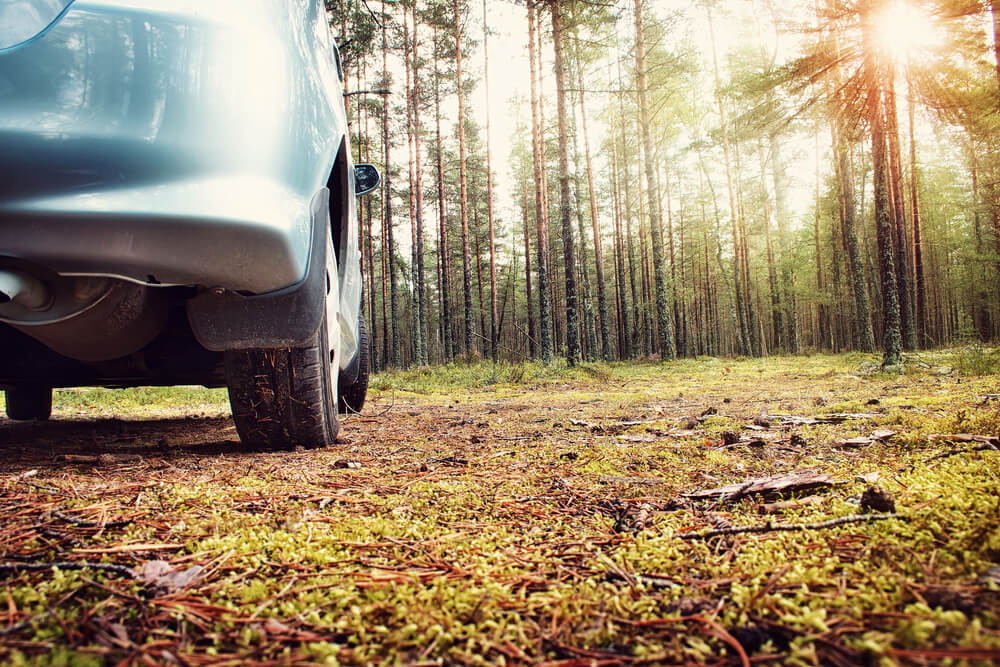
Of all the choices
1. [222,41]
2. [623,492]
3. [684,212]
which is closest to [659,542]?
[623,492]

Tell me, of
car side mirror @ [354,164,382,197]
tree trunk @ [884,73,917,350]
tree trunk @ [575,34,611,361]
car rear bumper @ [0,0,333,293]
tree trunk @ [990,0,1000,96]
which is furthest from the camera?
tree trunk @ [575,34,611,361]

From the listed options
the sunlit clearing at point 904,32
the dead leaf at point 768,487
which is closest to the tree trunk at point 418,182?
the sunlit clearing at point 904,32

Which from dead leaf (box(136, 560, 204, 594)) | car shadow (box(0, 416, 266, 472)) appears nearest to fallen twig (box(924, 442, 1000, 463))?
dead leaf (box(136, 560, 204, 594))

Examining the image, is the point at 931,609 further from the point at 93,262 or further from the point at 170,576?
the point at 93,262

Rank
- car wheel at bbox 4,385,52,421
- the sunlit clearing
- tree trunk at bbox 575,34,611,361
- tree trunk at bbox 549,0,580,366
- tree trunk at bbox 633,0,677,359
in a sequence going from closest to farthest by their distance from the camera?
car wheel at bbox 4,385,52,421 < the sunlit clearing < tree trunk at bbox 549,0,580,366 < tree trunk at bbox 633,0,677,359 < tree trunk at bbox 575,34,611,361

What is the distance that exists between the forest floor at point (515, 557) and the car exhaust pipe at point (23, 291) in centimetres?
59

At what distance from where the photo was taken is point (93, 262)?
145 cm

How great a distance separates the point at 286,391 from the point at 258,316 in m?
0.54

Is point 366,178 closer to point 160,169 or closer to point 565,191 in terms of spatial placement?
point 160,169

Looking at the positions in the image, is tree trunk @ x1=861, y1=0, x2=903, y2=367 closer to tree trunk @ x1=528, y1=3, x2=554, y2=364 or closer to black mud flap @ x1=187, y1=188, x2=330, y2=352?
tree trunk @ x1=528, y1=3, x2=554, y2=364

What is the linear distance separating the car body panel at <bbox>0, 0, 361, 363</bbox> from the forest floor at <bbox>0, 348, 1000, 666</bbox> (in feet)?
2.50

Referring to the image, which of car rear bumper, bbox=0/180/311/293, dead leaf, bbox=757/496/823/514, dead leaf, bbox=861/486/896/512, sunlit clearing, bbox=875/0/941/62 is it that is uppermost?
sunlit clearing, bbox=875/0/941/62

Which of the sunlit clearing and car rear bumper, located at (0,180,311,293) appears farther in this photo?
the sunlit clearing

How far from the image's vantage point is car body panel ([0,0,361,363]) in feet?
4.45
